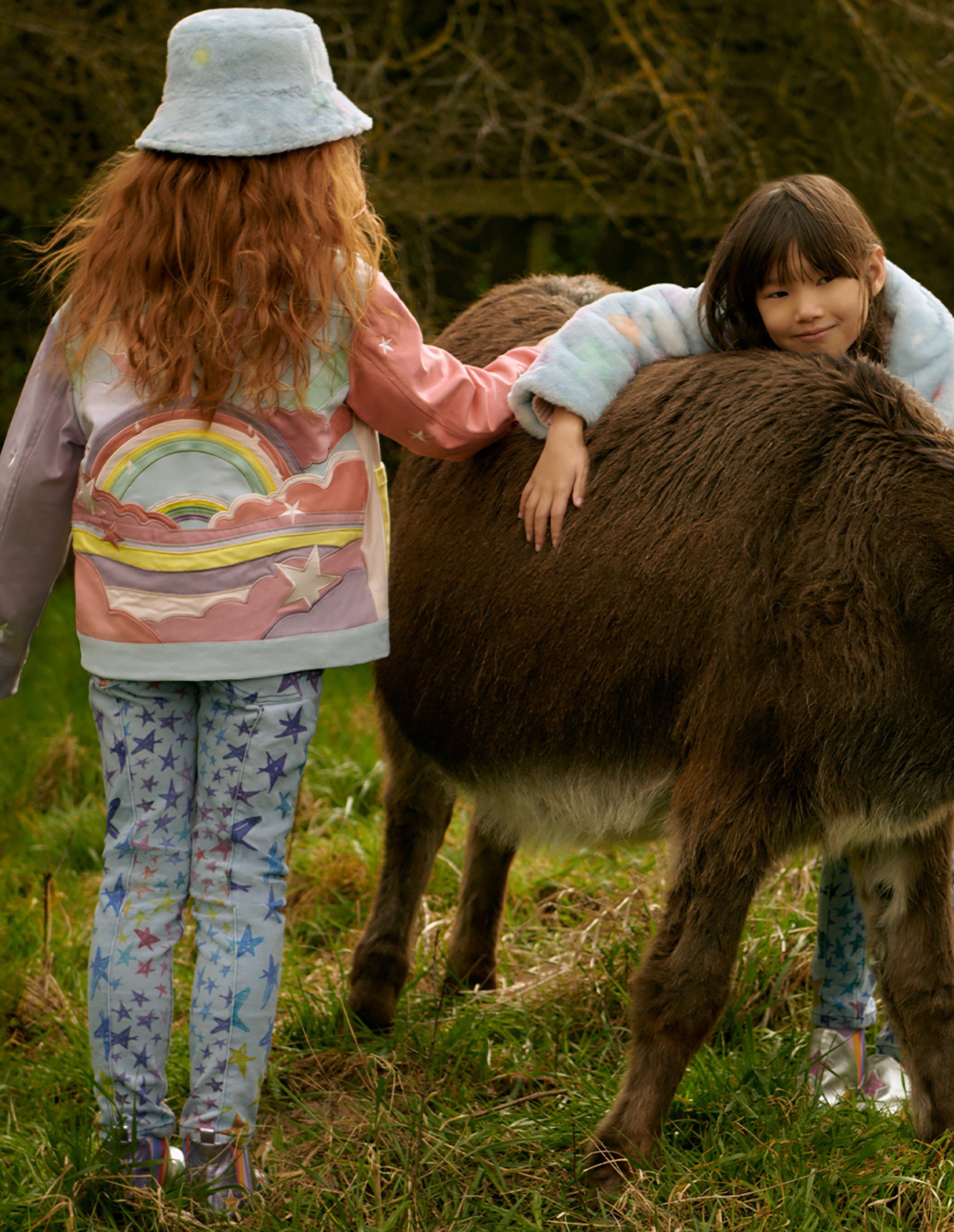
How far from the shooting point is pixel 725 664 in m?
2.04

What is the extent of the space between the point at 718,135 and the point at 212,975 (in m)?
4.61

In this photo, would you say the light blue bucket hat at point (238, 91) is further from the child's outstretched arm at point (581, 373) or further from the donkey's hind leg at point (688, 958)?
the donkey's hind leg at point (688, 958)

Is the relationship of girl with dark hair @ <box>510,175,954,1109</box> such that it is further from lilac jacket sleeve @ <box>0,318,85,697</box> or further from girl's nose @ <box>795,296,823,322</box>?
lilac jacket sleeve @ <box>0,318,85,697</box>

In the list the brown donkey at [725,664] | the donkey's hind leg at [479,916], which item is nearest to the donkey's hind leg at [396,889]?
the donkey's hind leg at [479,916]

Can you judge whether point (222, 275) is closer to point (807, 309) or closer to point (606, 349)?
point (606, 349)

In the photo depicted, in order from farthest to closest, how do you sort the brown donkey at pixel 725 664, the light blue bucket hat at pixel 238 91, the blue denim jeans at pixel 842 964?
the blue denim jeans at pixel 842 964 → the light blue bucket hat at pixel 238 91 → the brown donkey at pixel 725 664

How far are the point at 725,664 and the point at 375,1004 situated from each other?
53.7 inches

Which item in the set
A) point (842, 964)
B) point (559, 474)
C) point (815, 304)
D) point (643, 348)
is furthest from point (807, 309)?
point (842, 964)

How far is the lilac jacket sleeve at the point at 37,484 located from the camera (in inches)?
88.9

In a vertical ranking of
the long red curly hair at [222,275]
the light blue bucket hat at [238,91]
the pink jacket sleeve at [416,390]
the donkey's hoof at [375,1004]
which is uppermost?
the light blue bucket hat at [238,91]

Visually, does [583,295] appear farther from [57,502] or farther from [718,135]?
[718,135]

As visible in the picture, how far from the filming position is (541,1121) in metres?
2.44

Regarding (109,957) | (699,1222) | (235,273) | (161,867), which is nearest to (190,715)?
(161,867)

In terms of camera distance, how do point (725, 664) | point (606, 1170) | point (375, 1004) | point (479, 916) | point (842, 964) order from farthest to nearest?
point (479, 916), point (375, 1004), point (842, 964), point (606, 1170), point (725, 664)
